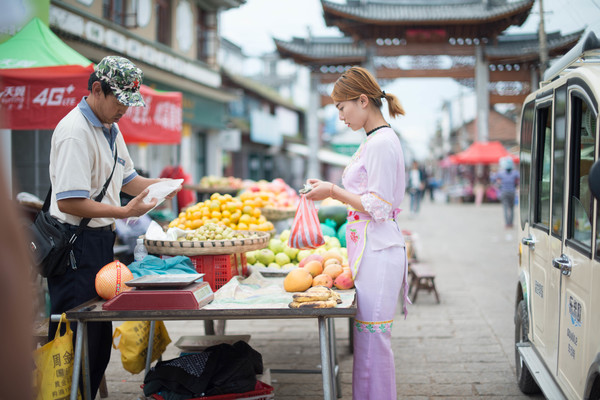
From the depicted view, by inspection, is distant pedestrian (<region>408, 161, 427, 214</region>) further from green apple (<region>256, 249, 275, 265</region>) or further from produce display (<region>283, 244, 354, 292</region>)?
produce display (<region>283, 244, 354, 292</region>)

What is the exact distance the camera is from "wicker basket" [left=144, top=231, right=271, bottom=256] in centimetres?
308

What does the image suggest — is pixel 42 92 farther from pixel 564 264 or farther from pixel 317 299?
pixel 564 264

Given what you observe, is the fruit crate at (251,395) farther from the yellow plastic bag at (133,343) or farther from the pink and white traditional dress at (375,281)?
the pink and white traditional dress at (375,281)

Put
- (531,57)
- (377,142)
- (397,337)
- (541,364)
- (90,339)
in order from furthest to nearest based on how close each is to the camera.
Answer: (531,57), (397,337), (541,364), (90,339), (377,142)

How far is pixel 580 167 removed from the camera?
2617mm

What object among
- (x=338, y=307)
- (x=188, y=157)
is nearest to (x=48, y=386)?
(x=338, y=307)

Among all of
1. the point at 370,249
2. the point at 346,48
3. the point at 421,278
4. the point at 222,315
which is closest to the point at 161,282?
the point at 222,315

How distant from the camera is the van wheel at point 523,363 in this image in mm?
3662

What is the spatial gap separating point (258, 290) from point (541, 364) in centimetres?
175

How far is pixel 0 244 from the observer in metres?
0.94

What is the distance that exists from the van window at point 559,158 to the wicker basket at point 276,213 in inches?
111

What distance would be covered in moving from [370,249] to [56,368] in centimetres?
165

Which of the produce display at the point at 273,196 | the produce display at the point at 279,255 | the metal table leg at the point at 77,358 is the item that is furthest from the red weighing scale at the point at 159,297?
the produce display at the point at 273,196

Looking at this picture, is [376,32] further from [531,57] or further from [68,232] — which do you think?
[68,232]
